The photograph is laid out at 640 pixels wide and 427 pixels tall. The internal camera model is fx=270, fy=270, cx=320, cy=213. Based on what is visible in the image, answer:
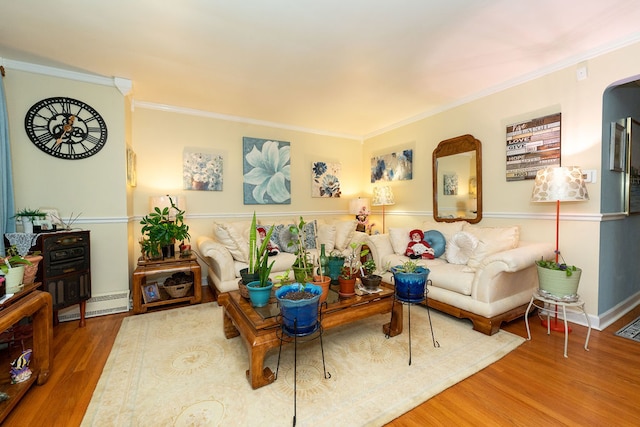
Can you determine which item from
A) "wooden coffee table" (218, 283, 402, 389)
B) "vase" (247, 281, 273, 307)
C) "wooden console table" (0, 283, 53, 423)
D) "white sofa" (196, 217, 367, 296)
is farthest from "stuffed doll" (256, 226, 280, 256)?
"wooden console table" (0, 283, 53, 423)

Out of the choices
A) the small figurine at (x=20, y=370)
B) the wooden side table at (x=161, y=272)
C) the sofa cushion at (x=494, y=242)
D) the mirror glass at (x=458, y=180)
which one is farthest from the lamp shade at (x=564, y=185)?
the small figurine at (x=20, y=370)

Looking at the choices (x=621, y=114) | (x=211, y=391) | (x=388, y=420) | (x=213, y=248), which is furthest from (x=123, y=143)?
(x=621, y=114)

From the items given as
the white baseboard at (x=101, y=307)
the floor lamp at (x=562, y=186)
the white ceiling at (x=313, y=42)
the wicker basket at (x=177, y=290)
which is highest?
the white ceiling at (x=313, y=42)

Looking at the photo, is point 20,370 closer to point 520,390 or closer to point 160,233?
point 160,233

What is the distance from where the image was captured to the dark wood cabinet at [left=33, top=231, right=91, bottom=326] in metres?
2.20

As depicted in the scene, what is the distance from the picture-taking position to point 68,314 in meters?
2.64

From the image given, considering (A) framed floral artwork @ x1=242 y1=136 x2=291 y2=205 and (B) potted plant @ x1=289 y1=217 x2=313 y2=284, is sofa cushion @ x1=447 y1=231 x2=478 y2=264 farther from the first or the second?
(A) framed floral artwork @ x1=242 y1=136 x2=291 y2=205

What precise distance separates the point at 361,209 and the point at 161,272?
302 centimetres

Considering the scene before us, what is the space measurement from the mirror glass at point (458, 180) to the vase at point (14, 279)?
13.1 feet

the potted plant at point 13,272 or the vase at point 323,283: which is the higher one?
the potted plant at point 13,272

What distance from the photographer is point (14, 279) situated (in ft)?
4.99

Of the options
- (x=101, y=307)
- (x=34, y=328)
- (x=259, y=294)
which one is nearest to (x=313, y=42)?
(x=259, y=294)

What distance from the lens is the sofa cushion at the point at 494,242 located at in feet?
8.31

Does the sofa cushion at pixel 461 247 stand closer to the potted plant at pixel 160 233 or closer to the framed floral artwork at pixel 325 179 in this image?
Answer: the framed floral artwork at pixel 325 179
